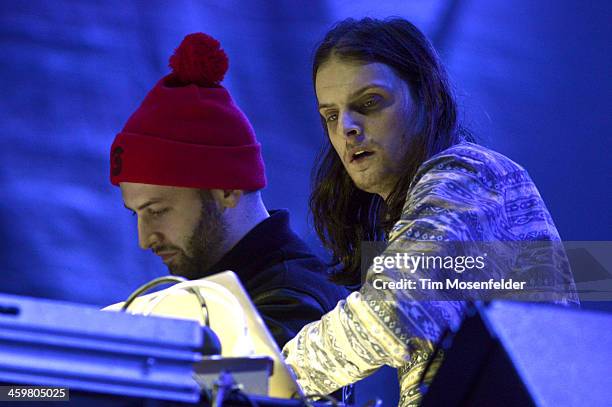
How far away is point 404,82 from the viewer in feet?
6.08

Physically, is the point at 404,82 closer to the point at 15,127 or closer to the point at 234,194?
the point at 234,194

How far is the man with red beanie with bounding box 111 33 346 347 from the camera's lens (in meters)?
2.22

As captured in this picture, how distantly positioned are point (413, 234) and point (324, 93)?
1.58 feet

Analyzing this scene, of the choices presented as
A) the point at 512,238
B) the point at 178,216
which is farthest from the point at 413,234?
the point at 178,216

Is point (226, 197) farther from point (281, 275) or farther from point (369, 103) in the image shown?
point (369, 103)

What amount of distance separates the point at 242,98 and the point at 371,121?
45.2 inches

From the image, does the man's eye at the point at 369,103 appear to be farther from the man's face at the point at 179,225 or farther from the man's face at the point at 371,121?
the man's face at the point at 179,225

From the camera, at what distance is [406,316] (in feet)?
4.56

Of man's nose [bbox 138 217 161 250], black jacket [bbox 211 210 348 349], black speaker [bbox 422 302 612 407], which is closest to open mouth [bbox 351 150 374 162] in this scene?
black jacket [bbox 211 210 348 349]

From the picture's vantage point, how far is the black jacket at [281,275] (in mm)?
2047

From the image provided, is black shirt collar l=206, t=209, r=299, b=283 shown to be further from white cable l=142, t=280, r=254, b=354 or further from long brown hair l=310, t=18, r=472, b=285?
white cable l=142, t=280, r=254, b=354

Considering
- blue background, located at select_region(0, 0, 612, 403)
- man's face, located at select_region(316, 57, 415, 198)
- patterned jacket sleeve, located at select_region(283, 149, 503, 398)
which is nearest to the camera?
patterned jacket sleeve, located at select_region(283, 149, 503, 398)

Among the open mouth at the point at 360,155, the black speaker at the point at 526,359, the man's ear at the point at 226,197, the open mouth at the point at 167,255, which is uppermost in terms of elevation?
the man's ear at the point at 226,197

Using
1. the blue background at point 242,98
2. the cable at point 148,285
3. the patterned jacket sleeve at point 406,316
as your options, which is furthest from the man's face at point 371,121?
the blue background at point 242,98
